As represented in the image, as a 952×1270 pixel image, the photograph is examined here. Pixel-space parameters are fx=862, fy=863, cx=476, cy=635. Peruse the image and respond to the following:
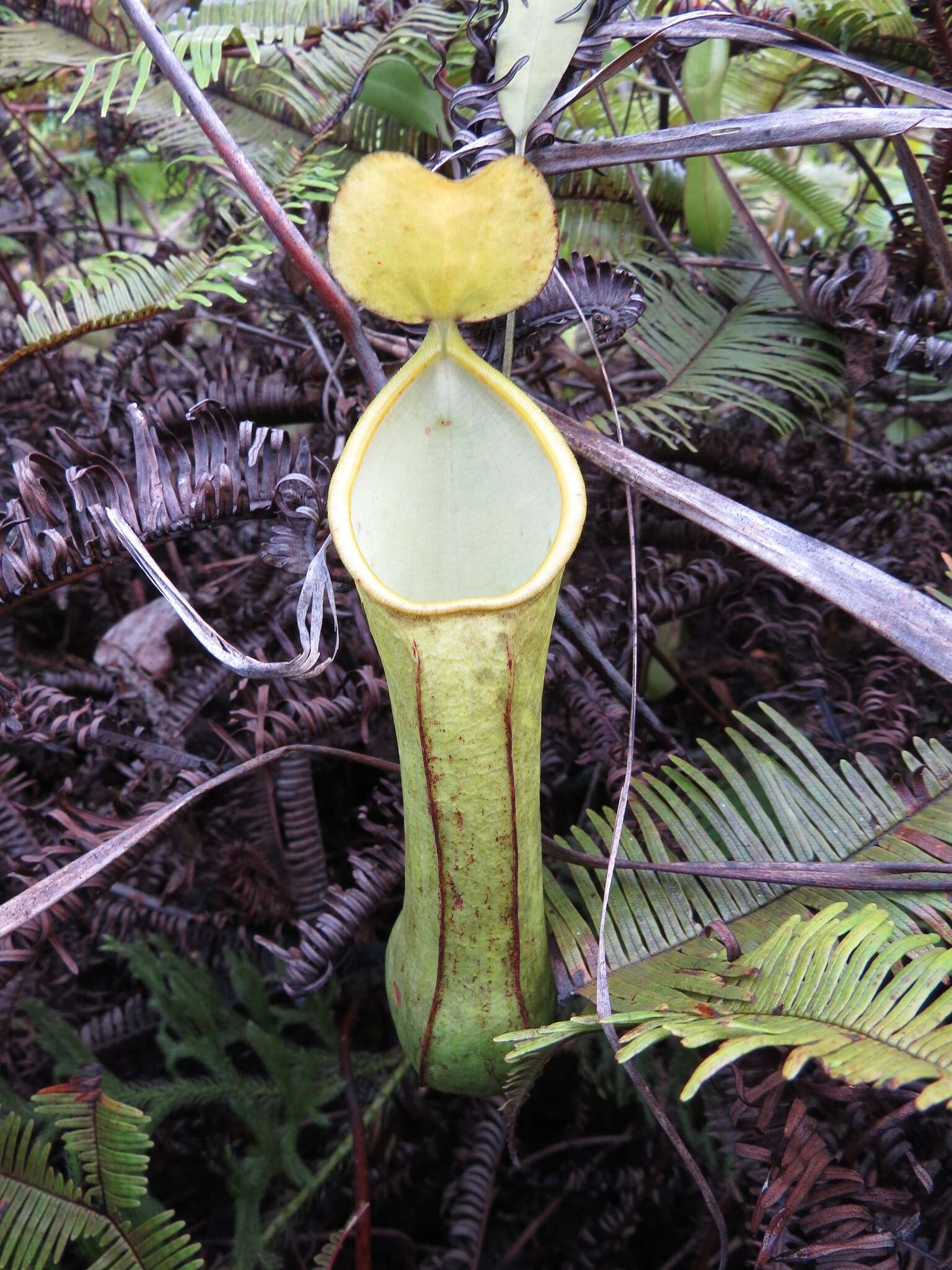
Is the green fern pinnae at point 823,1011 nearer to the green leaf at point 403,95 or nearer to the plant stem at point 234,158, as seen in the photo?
the plant stem at point 234,158

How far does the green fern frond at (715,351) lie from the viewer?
3.93 feet

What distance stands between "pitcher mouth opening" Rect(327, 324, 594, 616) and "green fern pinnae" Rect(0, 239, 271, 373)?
382 millimetres

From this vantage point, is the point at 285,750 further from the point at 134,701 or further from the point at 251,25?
the point at 251,25

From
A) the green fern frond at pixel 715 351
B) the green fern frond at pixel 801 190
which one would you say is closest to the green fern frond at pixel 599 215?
the green fern frond at pixel 715 351

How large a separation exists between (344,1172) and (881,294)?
143cm

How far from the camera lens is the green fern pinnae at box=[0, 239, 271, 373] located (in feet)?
3.61

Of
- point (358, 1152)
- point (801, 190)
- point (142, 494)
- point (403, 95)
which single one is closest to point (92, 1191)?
point (358, 1152)

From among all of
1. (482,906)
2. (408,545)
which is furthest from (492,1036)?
(408,545)

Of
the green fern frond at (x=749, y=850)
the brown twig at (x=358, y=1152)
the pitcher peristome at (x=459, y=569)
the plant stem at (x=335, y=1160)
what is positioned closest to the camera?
the pitcher peristome at (x=459, y=569)

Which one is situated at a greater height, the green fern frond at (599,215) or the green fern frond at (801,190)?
the green fern frond at (801,190)

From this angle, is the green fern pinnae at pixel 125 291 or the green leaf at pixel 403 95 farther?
the green leaf at pixel 403 95

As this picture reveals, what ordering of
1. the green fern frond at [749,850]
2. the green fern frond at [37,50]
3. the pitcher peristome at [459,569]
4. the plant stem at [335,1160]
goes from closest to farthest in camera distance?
the pitcher peristome at [459,569] → the green fern frond at [749,850] → the plant stem at [335,1160] → the green fern frond at [37,50]

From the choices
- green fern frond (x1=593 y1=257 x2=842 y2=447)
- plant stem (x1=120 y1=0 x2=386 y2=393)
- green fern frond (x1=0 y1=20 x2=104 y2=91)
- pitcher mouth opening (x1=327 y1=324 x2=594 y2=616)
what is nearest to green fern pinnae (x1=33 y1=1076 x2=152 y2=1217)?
pitcher mouth opening (x1=327 y1=324 x2=594 y2=616)

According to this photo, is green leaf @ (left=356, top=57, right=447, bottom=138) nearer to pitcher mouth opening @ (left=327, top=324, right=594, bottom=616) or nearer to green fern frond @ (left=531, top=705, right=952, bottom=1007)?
pitcher mouth opening @ (left=327, top=324, right=594, bottom=616)
